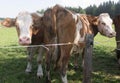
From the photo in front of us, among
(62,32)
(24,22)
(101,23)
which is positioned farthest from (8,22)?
(101,23)

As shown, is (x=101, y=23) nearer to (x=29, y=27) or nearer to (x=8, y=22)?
(x=29, y=27)

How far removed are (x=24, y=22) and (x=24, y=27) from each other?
220mm

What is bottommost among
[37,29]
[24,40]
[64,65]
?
[64,65]

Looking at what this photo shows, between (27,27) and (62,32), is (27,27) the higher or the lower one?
the higher one

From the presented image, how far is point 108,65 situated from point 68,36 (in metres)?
3.86

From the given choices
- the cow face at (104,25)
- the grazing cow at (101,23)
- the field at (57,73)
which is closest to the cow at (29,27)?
the field at (57,73)

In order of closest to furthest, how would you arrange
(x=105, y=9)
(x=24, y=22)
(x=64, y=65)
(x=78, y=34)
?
(x=64, y=65), (x=24, y=22), (x=78, y=34), (x=105, y=9)

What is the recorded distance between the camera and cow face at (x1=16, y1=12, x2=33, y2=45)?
7.44 metres

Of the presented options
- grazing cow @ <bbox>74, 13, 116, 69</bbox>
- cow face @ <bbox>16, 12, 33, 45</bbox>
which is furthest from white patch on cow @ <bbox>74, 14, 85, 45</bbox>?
grazing cow @ <bbox>74, 13, 116, 69</bbox>

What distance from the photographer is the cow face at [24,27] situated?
7.44 meters

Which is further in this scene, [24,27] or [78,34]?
[78,34]

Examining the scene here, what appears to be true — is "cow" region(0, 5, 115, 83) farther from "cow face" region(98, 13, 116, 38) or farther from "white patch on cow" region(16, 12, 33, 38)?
"cow face" region(98, 13, 116, 38)

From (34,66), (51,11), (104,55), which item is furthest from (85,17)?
(104,55)

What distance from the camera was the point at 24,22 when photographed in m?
7.97
